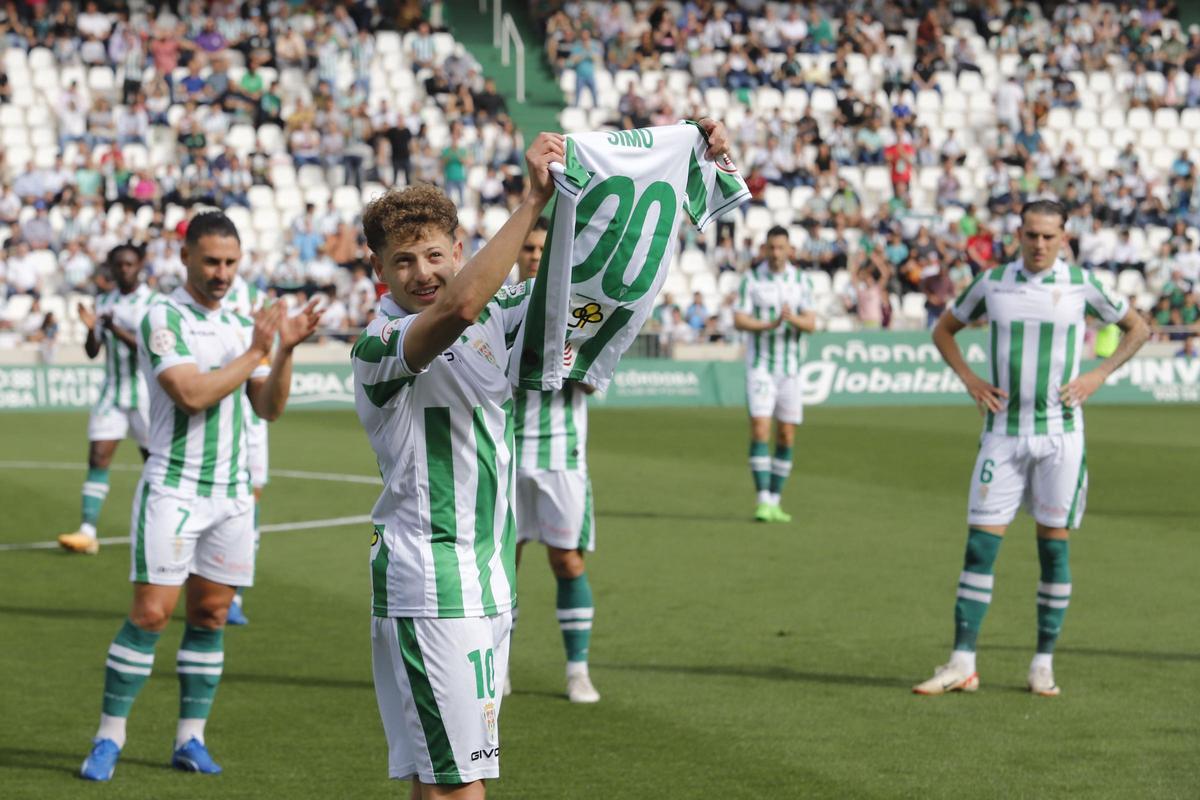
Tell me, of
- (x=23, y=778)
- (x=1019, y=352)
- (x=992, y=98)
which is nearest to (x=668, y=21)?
(x=992, y=98)

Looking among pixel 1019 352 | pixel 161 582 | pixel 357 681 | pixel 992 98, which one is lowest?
pixel 357 681

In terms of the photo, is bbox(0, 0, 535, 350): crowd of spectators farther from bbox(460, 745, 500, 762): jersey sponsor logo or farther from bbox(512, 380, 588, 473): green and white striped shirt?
bbox(460, 745, 500, 762): jersey sponsor logo

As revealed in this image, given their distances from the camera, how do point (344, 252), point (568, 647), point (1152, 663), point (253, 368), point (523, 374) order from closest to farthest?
point (523, 374) → point (253, 368) → point (568, 647) → point (1152, 663) → point (344, 252)

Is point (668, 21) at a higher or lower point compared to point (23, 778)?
higher

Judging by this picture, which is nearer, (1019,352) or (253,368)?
(253,368)

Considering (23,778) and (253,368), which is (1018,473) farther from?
(23,778)

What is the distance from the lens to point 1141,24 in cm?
3594

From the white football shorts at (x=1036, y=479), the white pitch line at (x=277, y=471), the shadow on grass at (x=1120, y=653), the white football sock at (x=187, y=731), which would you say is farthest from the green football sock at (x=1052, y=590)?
the white pitch line at (x=277, y=471)

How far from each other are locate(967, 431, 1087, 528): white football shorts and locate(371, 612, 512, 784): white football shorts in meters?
4.47

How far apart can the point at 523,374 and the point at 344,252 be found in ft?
79.6

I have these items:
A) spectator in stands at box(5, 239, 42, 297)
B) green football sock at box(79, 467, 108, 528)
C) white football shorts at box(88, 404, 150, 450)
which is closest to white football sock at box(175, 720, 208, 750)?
white football shorts at box(88, 404, 150, 450)

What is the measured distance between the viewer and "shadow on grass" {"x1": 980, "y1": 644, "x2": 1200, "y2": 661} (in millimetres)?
8680

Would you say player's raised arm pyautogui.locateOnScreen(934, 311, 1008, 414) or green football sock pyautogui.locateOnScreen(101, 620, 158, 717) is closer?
green football sock pyautogui.locateOnScreen(101, 620, 158, 717)

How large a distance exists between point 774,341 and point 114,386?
565 centimetres
